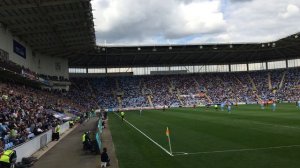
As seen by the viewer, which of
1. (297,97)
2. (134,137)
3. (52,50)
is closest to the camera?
(134,137)

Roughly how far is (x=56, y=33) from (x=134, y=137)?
29.9 meters

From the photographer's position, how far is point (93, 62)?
96.9 meters

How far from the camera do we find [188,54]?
93.9m

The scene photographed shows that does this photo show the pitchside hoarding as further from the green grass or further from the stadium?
the green grass

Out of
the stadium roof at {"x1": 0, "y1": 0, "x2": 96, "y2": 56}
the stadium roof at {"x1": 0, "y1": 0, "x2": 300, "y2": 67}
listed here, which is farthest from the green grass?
the stadium roof at {"x1": 0, "y1": 0, "x2": 300, "y2": 67}

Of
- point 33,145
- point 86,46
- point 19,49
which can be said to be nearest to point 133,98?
point 86,46

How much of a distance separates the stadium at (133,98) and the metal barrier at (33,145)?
0.22 feet

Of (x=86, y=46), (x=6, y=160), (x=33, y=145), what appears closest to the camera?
(x=6, y=160)

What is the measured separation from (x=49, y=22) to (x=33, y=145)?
26783 millimetres

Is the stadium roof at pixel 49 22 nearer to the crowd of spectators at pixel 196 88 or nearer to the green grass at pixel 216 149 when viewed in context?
the green grass at pixel 216 149

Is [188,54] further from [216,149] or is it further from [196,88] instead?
[216,149]

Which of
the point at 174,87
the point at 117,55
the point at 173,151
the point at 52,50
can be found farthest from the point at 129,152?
the point at 174,87

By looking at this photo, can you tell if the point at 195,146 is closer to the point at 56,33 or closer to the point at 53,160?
the point at 53,160

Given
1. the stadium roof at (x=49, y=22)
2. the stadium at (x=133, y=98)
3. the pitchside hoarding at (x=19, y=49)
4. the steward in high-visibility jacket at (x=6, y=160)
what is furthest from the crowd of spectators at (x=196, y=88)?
the steward in high-visibility jacket at (x=6, y=160)
